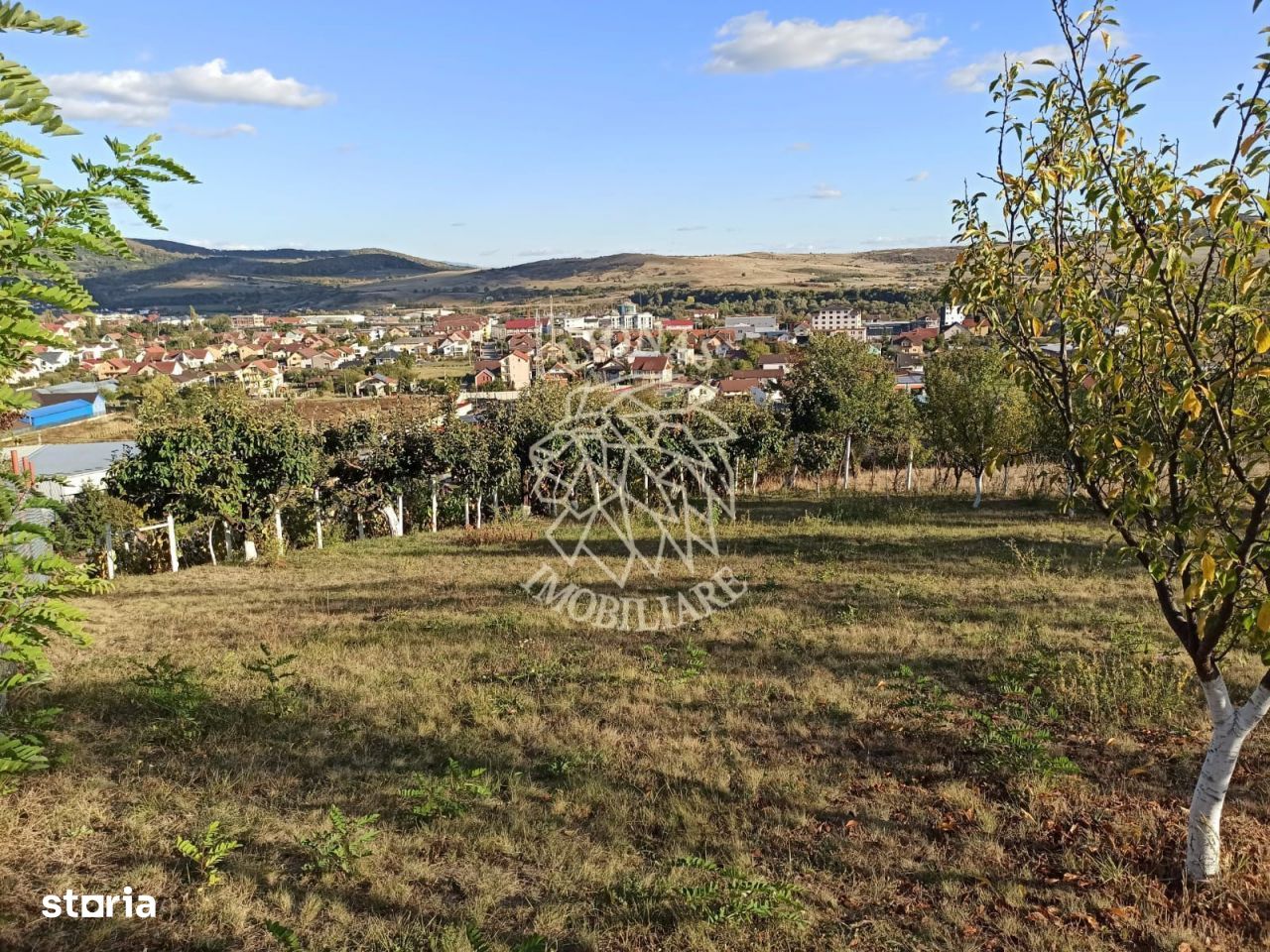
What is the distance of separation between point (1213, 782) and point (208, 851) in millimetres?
5538

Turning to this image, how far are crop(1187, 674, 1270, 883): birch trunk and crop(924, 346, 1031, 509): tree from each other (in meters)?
14.7

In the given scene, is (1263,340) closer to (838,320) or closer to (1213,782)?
(1213,782)

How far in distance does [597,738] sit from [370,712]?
215cm

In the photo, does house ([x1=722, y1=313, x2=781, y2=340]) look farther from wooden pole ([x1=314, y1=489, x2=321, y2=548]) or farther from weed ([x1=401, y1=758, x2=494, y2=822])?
weed ([x1=401, y1=758, x2=494, y2=822])

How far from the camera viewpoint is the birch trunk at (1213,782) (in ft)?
13.1

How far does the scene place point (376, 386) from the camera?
208ft

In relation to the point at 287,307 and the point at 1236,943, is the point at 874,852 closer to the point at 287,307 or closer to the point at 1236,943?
the point at 1236,943

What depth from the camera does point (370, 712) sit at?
6.78 m

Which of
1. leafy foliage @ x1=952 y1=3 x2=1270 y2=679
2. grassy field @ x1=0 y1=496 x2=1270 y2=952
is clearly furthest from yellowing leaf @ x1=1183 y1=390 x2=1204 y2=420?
grassy field @ x1=0 y1=496 x2=1270 y2=952

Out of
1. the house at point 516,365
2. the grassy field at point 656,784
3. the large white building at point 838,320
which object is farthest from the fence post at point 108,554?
the large white building at point 838,320

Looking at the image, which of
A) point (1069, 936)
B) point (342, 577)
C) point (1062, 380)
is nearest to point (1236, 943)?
point (1069, 936)

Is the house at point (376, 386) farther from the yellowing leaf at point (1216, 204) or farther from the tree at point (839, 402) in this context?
the yellowing leaf at point (1216, 204)

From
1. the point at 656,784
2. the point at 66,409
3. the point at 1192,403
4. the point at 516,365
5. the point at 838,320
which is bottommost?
the point at 66,409

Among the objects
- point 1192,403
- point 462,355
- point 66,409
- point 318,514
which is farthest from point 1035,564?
point 462,355
